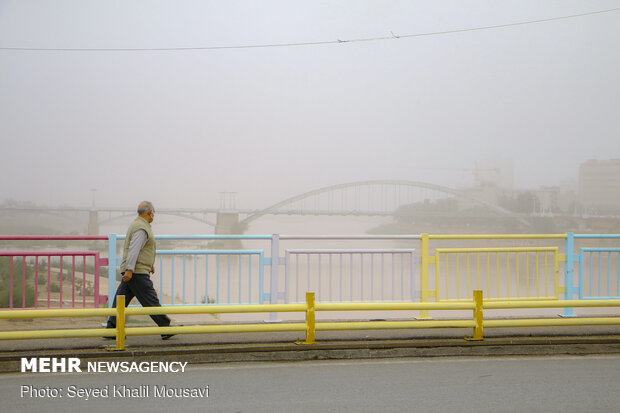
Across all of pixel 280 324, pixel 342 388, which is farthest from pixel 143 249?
pixel 342 388

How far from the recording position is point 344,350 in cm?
649

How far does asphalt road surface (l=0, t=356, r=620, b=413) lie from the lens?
4742mm

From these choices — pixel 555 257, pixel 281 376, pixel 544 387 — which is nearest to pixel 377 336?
pixel 281 376

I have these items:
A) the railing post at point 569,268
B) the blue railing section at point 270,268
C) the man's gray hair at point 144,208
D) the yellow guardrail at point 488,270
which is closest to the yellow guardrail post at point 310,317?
the blue railing section at point 270,268

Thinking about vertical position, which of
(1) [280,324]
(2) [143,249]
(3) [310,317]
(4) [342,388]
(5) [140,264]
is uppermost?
(2) [143,249]

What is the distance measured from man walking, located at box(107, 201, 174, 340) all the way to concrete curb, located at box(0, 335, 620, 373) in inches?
23.6

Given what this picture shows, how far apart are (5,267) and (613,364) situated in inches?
318

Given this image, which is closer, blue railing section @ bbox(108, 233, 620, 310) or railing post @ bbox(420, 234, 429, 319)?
blue railing section @ bbox(108, 233, 620, 310)

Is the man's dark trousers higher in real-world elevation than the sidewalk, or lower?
higher

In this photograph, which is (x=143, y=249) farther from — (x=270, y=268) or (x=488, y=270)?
(x=488, y=270)

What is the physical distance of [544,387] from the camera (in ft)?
17.3

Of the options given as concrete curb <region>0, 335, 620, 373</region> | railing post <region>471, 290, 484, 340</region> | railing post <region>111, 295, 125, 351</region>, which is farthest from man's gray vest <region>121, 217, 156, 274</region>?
railing post <region>471, 290, 484, 340</region>

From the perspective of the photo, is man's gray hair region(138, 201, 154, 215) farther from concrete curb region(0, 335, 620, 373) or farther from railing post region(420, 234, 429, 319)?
railing post region(420, 234, 429, 319)

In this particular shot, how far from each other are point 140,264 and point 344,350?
238 centimetres
